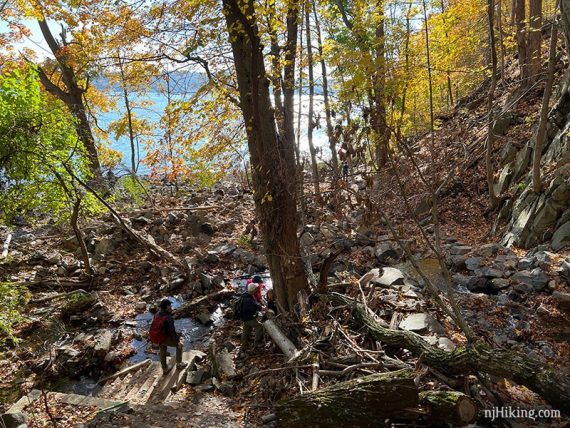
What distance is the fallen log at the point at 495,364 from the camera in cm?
384

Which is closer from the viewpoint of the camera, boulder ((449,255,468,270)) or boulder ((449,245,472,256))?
boulder ((449,255,468,270))

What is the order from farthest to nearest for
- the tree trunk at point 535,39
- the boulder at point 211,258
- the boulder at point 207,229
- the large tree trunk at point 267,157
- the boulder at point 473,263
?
the boulder at point 207,229 → the boulder at point 211,258 → the tree trunk at point 535,39 → the boulder at point 473,263 → the large tree trunk at point 267,157

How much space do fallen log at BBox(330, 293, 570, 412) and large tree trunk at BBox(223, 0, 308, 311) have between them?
249 cm

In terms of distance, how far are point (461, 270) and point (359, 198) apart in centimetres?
588

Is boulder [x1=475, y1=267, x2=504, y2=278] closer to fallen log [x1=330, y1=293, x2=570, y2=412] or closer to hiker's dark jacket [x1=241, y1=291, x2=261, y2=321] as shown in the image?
fallen log [x1=330, y1=293, x2=570, y2=412]

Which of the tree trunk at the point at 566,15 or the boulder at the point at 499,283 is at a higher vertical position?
the tree trunk at the point at 566,15

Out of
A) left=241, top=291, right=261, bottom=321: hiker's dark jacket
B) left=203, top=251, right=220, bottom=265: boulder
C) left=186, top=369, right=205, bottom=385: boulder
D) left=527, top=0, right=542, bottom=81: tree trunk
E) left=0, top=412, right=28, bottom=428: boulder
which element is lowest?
left=186, top=369, right=205, bottom=385: boulder

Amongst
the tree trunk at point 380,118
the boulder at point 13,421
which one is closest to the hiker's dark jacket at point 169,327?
the boulder at point 13,421

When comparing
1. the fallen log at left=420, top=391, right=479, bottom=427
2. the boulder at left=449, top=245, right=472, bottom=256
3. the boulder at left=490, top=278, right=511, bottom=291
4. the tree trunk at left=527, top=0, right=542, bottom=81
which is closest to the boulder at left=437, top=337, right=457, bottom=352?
the fallen log at left=420, top=391, right=479, bottom=427

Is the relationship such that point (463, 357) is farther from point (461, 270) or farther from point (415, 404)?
point (461, 270)

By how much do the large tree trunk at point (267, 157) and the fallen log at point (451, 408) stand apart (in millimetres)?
3552

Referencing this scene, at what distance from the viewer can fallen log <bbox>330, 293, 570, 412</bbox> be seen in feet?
12.6

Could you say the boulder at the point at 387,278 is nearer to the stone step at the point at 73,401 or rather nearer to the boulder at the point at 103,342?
the stone step at the point at 73,401

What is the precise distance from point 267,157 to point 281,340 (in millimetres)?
3229
